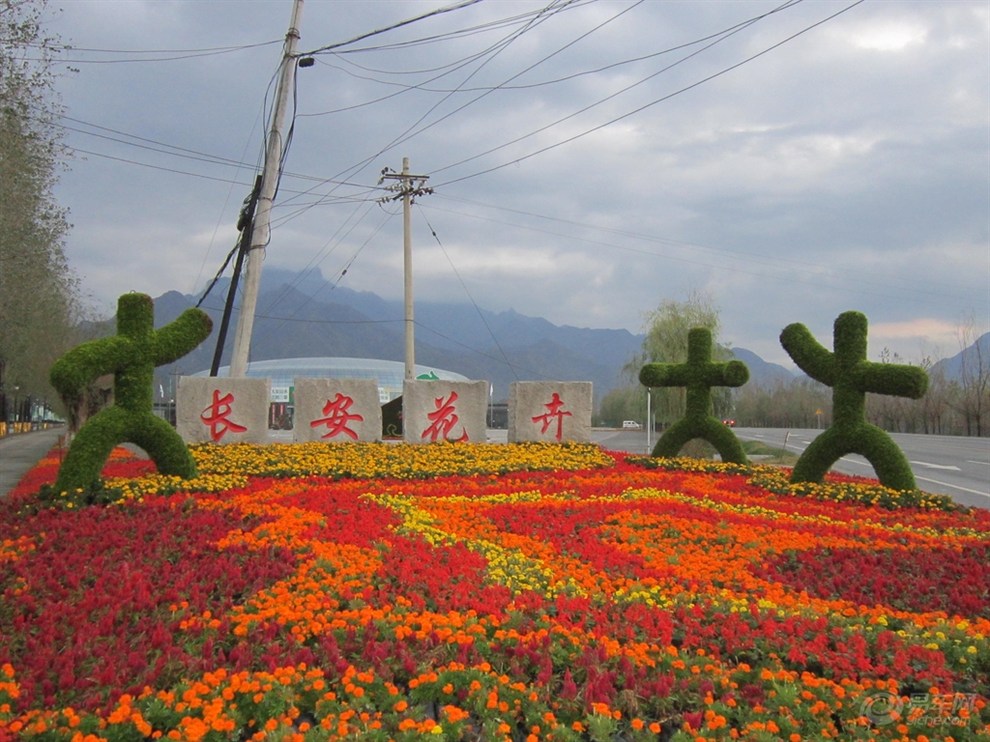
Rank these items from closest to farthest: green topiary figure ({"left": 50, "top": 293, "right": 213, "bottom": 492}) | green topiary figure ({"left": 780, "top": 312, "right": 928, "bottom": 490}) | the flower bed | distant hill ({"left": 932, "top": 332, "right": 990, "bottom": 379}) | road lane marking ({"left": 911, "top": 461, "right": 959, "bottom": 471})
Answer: the flower bed, green topiary figure ({"left": 50, "top": 293, "right": 213, "bottom": 492}), green topiary figure ({"left": 780, "top": 312, "right": 928, "bottom": 490}), road lane marking ({"left": 911, "top": 461, "right": 959, "bottom": 471}), distant hill ({"left": 932, "top": 332, "right": 990, "bottom": 379})

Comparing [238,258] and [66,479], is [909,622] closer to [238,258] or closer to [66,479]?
[66,479]

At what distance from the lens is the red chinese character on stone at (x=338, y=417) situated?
1255 cm

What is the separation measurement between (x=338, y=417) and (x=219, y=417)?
5.77ft

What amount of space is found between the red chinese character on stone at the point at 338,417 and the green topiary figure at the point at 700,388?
455 cm

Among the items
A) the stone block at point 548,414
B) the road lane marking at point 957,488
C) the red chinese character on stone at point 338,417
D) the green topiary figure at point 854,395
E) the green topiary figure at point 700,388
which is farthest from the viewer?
the stone block at point 548,414

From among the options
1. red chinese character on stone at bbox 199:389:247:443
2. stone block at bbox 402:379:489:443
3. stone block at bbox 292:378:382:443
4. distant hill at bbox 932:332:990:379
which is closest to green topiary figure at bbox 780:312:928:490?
stone block at bbox 402:379:489:443

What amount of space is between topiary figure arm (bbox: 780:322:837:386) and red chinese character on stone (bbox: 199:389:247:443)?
7.69 m

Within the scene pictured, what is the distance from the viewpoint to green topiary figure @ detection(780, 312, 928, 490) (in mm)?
9016

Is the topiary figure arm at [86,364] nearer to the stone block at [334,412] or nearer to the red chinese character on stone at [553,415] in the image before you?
the stone block at [334,412]

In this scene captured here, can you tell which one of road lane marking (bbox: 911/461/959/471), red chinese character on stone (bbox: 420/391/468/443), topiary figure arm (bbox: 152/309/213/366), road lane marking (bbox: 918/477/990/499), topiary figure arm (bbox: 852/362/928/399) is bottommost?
road lane marking (bbox: 918/477/990/499)

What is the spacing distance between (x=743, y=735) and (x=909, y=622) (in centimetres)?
179

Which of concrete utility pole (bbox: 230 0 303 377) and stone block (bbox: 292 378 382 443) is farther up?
concrete utility pole (bbox: 230 0 303 377)

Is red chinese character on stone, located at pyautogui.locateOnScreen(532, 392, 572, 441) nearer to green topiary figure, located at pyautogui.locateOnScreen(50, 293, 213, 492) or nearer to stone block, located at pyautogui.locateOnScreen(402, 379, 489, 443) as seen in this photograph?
stone block, located at pyautogui.locateOnScreen(402, 379, 489, 443)

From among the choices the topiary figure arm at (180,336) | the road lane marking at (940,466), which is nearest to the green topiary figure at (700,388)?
the topiary figure arm at (180,336)
